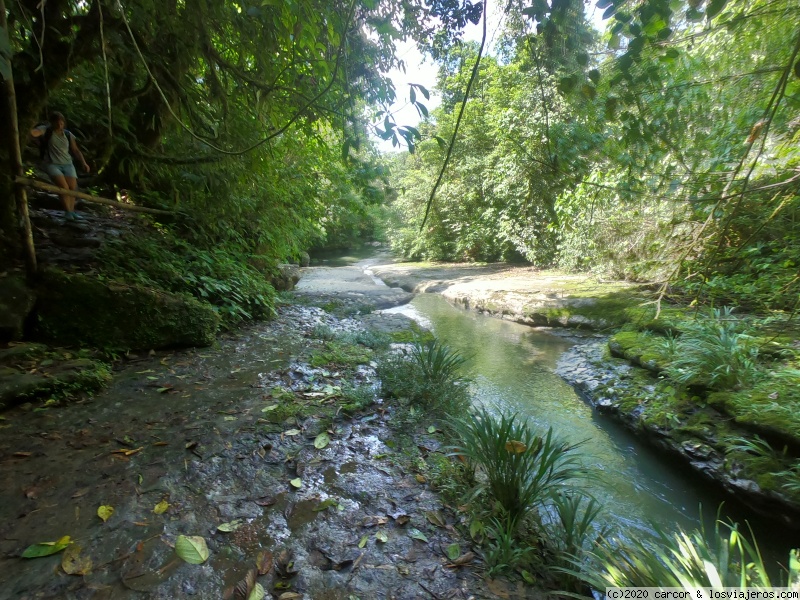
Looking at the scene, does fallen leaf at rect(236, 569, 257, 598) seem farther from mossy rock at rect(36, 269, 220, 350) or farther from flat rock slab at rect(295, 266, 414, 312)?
flat rock slab at rect(295, 266, 414, 312)

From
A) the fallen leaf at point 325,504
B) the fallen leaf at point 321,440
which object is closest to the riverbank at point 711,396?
the fallen leaf at point 325,504

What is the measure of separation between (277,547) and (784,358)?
187 inches

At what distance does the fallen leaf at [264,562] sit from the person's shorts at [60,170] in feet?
15.4

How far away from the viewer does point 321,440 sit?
104 inches

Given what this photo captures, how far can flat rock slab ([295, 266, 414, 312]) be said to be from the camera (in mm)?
8414

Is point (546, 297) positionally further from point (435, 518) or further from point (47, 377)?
point (47, 377)

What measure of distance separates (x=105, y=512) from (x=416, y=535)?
153cm

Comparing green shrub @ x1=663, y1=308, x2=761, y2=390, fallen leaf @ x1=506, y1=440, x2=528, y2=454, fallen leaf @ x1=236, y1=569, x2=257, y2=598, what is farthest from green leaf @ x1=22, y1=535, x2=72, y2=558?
green shrub @ x1=663, y1=308, x2=761, y2=390

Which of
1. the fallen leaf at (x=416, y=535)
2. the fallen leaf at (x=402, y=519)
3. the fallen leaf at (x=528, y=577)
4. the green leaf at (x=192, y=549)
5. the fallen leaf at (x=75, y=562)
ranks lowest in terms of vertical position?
the fallen leaf at (x=528, y=577)

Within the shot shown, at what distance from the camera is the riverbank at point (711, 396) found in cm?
269

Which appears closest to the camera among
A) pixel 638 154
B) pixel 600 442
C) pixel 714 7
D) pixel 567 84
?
pixel 714 7

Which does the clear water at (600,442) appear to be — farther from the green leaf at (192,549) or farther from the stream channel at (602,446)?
the green leaf at (192,549)

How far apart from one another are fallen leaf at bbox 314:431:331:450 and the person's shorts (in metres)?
4.24

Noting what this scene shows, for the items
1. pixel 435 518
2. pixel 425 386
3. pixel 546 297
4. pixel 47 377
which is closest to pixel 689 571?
pixel 435 518
